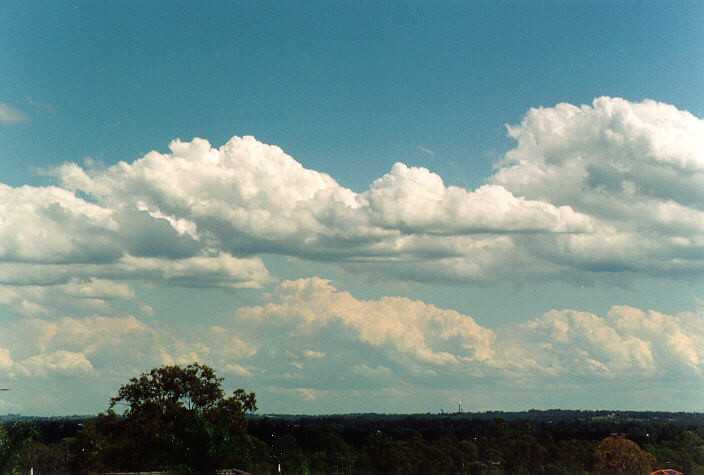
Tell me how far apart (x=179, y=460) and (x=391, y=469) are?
95.1m

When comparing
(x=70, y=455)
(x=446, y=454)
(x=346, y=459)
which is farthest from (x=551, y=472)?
(x=70, y=455)

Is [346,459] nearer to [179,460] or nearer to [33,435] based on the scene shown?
[33,435]

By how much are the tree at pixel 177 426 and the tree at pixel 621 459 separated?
331 ft

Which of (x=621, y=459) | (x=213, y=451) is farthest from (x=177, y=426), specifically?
(x=621, y=459)

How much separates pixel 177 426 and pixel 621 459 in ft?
356

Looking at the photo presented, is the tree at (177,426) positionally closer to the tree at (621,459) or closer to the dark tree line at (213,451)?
the dark tree line at (213,451)

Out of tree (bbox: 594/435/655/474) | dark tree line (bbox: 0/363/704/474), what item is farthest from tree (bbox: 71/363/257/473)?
tree (bbox: 594/435/655/474)

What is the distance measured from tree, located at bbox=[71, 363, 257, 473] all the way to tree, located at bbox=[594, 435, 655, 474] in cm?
10096

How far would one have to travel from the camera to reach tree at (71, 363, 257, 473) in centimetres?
8969

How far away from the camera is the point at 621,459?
169125 mm

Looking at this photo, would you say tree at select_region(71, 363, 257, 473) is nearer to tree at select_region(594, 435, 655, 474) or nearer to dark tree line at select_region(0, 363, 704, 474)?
dark tree line at select_region(0, 363, 704, 474)

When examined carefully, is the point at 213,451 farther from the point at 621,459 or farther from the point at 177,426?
the point at 621,459

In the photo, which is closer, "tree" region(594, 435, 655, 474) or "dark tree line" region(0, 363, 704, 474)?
"dark tree line" region(0, 363, 704, 474)

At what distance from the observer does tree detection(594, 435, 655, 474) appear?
550ft
